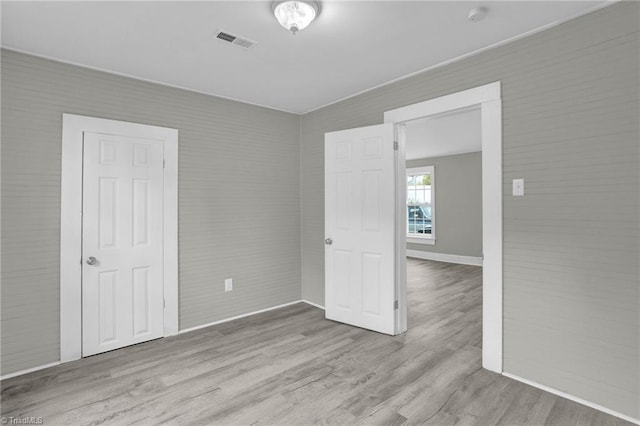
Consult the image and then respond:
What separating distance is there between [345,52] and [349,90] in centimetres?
91

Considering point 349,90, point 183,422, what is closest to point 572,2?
point 349,90

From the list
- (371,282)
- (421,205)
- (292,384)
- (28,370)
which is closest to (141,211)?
(28,370)

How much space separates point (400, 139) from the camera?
3355 millimetres

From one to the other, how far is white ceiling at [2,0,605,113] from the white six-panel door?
30.4 inches

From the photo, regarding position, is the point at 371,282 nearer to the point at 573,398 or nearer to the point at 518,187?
the point at 518,187

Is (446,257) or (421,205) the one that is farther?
(421,205)

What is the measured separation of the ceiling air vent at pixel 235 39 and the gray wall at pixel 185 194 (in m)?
1.24

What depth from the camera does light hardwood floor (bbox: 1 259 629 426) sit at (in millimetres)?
2051

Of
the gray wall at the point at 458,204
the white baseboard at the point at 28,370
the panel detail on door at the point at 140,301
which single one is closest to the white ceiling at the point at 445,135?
the gray wall at the point at 458,204

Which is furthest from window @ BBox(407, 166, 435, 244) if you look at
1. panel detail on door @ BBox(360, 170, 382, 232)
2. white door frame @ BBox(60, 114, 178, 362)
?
white door frame @ BBox(60, 114, 178, 362)

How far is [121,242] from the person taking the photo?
3.07 metres

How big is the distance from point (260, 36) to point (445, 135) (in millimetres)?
4222

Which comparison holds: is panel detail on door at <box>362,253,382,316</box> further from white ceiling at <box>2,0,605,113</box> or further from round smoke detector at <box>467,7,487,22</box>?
round smoke detector at <box>467,7,487,22</box>

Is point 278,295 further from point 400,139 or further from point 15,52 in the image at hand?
point 15,52
